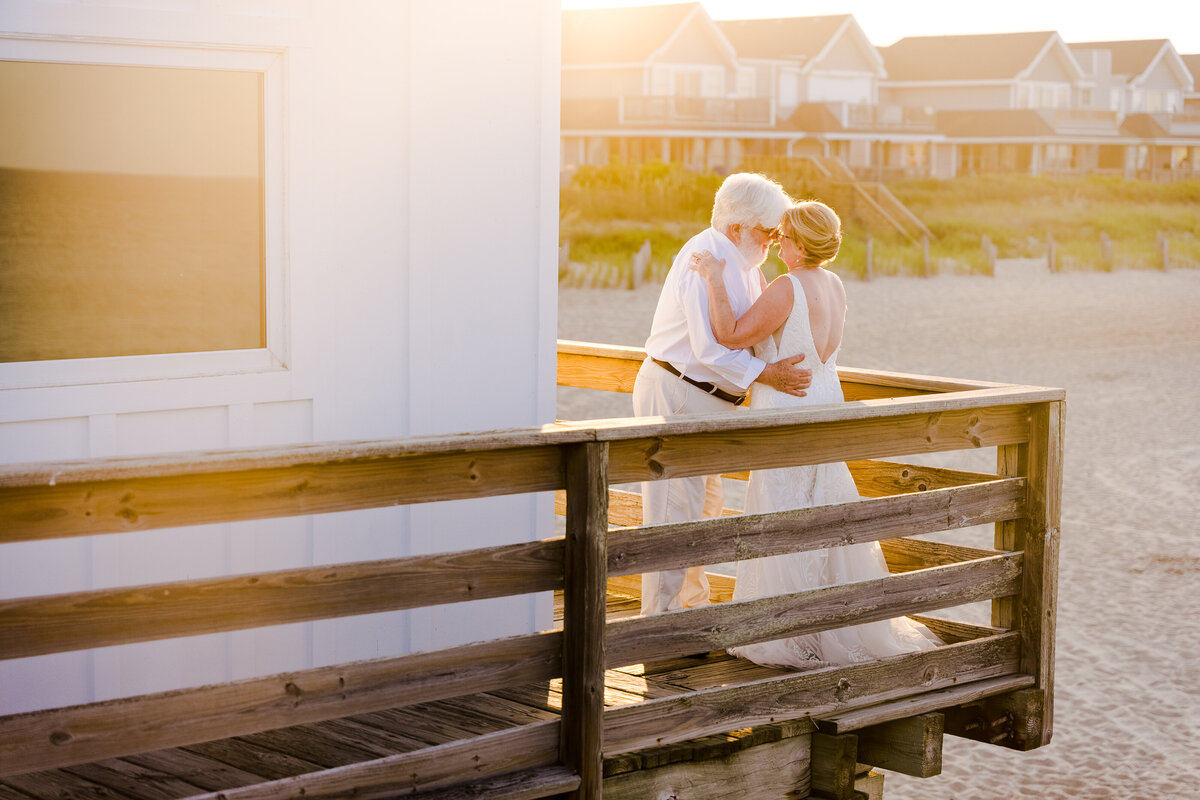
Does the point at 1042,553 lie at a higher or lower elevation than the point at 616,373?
lower

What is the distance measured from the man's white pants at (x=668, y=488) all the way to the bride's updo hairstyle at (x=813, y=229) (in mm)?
651

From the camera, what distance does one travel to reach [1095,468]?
1828cm

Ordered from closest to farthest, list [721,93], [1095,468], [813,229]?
[813,229]
[1095,468]
[721,93]

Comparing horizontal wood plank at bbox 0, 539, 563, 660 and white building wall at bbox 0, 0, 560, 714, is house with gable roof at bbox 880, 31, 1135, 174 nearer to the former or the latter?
white building wall at bbox 0, 0, 560, 714

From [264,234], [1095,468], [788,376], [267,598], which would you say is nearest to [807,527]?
[788,376]

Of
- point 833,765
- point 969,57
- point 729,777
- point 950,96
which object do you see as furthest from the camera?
point 969,57

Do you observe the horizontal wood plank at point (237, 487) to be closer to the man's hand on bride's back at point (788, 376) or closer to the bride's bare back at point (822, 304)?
the man's hand on bride's back at point (788, 376)

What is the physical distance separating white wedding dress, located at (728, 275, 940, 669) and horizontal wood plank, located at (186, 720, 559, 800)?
1.38 metres

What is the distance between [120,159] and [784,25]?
6516 cm

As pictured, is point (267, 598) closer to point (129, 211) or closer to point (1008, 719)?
point (129, 211)

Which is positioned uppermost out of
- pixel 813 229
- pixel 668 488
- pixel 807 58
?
pixel 807 58

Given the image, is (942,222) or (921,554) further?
(942,222)

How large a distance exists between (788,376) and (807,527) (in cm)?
78

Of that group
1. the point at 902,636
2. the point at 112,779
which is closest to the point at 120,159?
the point at 112,779
